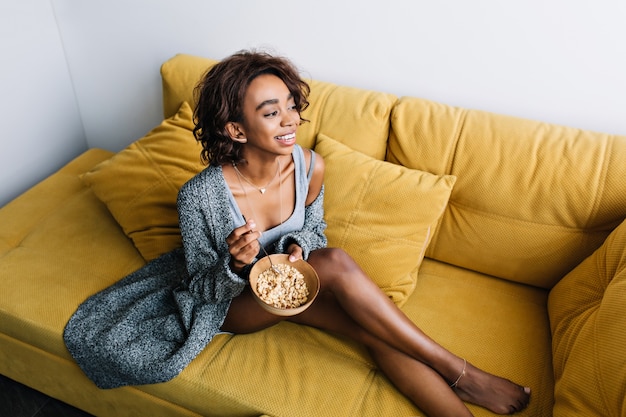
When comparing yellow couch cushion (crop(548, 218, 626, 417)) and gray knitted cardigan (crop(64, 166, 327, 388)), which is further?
gray knitted cardigan (crop(64, 166, 327, 388))

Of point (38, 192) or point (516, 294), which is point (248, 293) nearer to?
point (516, 294)

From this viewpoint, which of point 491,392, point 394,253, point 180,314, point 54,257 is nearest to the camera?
point 491,392

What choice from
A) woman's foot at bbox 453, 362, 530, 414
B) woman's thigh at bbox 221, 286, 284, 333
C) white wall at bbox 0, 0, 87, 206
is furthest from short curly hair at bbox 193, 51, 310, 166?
white wall at bbox 0, 0, 87, 206

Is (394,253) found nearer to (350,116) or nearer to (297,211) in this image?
(297,211)

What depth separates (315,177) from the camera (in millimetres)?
1620

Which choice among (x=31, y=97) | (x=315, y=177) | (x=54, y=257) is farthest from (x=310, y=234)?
(x=31, y=97)

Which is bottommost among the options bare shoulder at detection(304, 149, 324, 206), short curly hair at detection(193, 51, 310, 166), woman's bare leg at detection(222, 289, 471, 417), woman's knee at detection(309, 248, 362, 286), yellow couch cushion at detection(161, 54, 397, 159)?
woman's bare leg at detection(222, 289, 471, 417)

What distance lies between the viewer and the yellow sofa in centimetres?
138

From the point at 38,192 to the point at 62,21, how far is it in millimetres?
835

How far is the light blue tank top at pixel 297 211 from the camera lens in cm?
149

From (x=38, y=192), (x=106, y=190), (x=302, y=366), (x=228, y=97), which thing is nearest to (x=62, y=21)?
(x=38, y=192)

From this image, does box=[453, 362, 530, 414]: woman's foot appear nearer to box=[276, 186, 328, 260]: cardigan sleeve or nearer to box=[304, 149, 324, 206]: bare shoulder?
box=[276, 186, 328, 260]: cardigan sleeve

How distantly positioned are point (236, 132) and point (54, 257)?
0.84m

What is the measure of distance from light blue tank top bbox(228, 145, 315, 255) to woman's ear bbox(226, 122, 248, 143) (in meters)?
0.19
